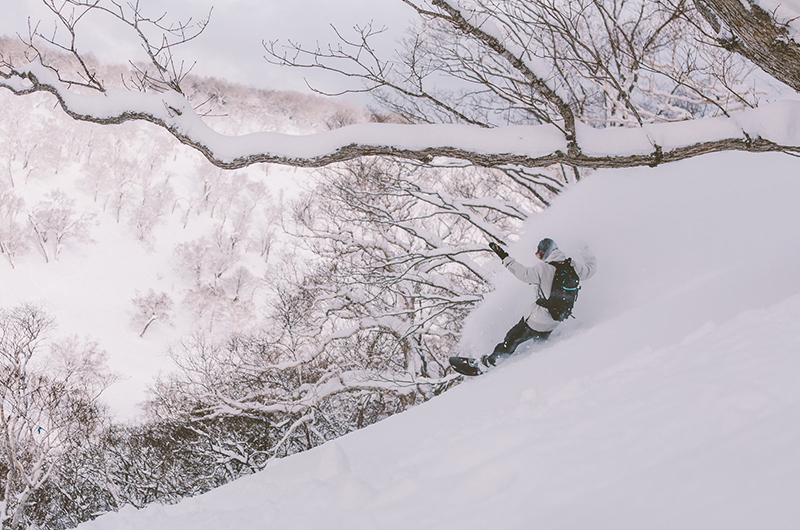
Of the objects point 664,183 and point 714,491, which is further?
point 664,183

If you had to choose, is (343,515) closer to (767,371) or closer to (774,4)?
(767,371)

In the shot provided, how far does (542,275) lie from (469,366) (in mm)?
1424

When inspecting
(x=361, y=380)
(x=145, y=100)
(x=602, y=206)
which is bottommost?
(x=361, y=380)

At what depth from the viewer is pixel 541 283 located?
177 inches

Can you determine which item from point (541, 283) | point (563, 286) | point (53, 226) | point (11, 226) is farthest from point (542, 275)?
point (11, 226)

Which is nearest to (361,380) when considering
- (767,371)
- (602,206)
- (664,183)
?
(602,206)

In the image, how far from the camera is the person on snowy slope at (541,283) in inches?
175

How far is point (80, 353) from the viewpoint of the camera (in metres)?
26.3

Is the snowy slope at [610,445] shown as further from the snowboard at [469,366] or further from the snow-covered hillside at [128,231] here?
the snow-covered hillside at [128,231]

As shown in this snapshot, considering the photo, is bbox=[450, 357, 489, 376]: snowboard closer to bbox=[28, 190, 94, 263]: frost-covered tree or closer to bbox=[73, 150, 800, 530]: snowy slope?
bbox=[73, 150, 800, 530]: snowy slope

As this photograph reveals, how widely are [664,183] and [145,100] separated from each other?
226 inches

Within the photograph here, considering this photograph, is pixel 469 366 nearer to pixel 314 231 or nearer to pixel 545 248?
pixel 545 248

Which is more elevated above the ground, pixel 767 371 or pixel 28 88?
pixel 28 88

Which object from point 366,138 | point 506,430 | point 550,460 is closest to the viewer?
point 550,460
